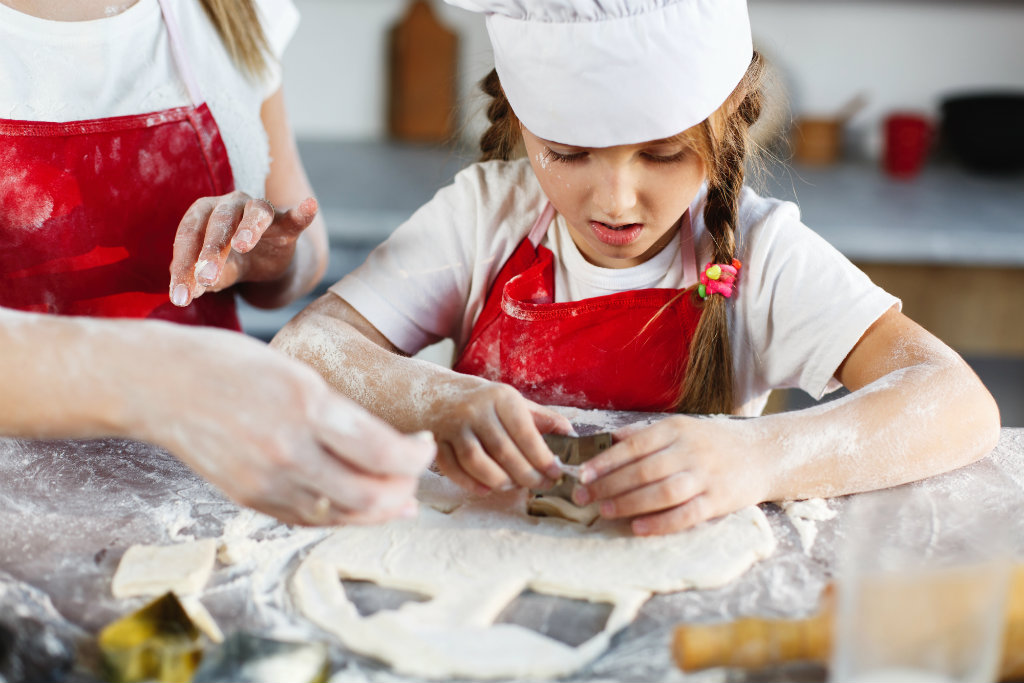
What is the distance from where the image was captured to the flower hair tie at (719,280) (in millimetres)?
1179

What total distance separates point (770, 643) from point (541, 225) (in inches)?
30.1

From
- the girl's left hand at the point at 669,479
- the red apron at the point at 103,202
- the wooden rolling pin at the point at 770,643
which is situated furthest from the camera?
the red apron at the point at 103,202

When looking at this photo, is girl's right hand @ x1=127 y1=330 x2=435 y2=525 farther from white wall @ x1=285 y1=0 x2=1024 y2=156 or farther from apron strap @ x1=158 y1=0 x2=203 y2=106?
white wall @ x1=285 y1=0 x2=1024 y2=156

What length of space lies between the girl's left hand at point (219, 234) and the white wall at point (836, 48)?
1.63 meters

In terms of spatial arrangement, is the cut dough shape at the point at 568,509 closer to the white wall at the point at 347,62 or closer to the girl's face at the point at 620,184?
the girl's face at the point at 620,184

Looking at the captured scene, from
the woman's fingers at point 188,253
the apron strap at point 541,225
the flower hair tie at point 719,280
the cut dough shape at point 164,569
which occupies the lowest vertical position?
the cut dough shape at point 164,569

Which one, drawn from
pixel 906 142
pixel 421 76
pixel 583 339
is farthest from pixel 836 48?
pixel 583 339

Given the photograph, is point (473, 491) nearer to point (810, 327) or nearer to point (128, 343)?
point (128, 343)

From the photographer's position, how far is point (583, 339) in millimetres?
1255

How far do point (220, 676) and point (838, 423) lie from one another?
2.14ft

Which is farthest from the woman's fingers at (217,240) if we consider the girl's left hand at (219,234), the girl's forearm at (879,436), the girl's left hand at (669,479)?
the girl's forearm at (879,436)

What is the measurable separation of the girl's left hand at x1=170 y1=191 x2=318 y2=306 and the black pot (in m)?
2.23

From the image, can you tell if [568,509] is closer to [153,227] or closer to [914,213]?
[153,227]

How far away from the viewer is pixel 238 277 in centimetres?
132
